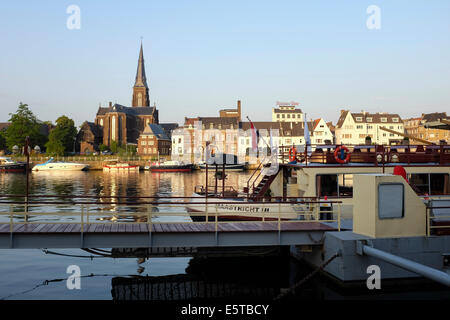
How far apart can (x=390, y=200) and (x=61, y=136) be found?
453 ft

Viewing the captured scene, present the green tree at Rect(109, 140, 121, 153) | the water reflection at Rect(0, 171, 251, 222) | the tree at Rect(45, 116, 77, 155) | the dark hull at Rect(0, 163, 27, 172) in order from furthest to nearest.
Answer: the green tree at Rect(109, 140, 121, 153), the tree at Rect(45, 116, 77, 155), the dark hull at Rect(0, 163, 27, 172), the water reflection at Rect(0, 171, 251, 222)

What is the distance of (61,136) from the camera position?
454ft

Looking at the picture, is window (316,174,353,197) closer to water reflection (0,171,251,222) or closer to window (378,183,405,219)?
window (378,183,405,219)

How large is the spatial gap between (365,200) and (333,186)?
6.44 m

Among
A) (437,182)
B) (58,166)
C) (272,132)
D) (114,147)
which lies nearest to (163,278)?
(437,182)

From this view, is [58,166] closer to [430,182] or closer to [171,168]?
[171,168]

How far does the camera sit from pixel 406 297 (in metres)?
13.9

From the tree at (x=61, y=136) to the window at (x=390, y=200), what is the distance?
432 ft

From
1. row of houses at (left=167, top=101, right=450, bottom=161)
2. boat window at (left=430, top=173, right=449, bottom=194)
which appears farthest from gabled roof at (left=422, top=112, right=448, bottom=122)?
boat window at (left=430, top=173, right=449, bottom=194)

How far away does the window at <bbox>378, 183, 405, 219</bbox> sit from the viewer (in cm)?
1370

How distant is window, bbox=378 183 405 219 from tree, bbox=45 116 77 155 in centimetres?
13182

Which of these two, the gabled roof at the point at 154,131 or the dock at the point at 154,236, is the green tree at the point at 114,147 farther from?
the dock at the point at 154,236

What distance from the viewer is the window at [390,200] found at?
539 inches

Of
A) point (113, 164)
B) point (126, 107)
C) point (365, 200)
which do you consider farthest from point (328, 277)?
point (126, 107)
